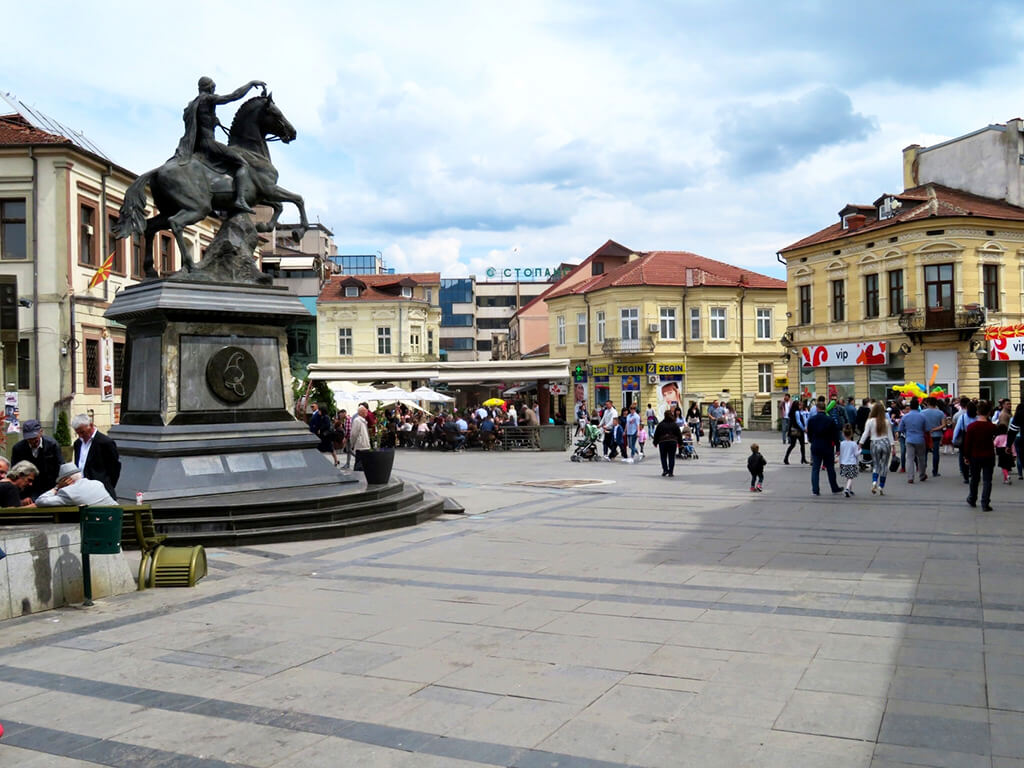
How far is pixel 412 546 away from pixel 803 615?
515cm

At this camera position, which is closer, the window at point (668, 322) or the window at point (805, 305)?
the window at point (805, 305)

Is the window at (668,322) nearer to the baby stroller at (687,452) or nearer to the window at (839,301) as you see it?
the window at (839,301)

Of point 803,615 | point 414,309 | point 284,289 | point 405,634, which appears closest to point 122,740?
point 405,634

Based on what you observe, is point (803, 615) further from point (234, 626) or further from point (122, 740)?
point (122, 740)

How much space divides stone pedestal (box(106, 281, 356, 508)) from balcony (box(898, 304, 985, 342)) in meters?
31.5

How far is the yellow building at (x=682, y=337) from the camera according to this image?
50.5m

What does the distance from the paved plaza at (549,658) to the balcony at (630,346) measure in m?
39.0

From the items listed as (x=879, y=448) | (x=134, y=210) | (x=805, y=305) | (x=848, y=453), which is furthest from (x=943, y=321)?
(x=134, y=210)

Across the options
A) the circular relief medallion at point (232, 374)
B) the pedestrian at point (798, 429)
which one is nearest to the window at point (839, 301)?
the pedestrian at point (798, 429)

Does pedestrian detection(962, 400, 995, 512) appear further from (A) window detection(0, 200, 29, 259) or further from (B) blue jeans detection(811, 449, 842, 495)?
(A) window detection(0, 200, 29, 259)

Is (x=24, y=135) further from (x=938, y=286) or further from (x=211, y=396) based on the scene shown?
(x=938, y=286)

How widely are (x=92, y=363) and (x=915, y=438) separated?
26316 millimetres

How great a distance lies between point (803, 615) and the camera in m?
7.09

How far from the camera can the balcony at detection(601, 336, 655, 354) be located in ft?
164
